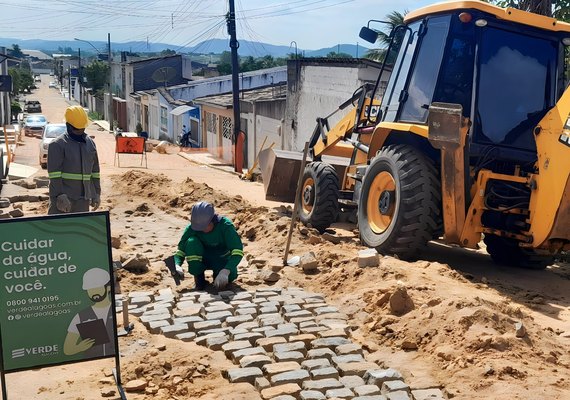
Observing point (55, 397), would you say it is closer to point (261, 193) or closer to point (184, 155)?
point (261, 193)

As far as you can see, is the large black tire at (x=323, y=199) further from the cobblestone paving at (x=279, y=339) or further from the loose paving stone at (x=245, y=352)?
the loose paving stone at (x=245, y=352)

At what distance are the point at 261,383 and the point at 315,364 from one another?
1.62 feet

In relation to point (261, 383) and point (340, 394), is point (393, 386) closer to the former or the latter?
point (340, 394)

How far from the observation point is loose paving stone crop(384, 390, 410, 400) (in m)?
4.55

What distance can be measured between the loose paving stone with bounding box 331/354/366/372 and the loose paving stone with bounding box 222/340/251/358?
741 millimetres

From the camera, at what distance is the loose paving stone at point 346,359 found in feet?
17.0

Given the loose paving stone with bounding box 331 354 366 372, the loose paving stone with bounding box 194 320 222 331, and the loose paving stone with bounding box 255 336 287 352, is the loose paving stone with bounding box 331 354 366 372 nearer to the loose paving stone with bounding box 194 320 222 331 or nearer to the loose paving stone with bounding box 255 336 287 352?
the loose paving stone with bounding box 255 336 287 352

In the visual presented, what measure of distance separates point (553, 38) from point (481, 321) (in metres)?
4.12

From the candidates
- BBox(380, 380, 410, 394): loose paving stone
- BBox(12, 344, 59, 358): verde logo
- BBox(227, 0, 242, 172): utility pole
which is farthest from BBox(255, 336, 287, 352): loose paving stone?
BBox(227, 0, 242, 172): utility pole

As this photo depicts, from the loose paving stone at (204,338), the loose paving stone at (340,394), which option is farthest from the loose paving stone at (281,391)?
the loose paving stone at (204,338)

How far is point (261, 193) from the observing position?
1675 cm

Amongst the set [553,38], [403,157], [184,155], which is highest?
[553,38]

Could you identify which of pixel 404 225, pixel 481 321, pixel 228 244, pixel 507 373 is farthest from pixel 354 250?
pixel 507 373

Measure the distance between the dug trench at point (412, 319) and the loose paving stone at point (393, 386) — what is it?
96 mm
